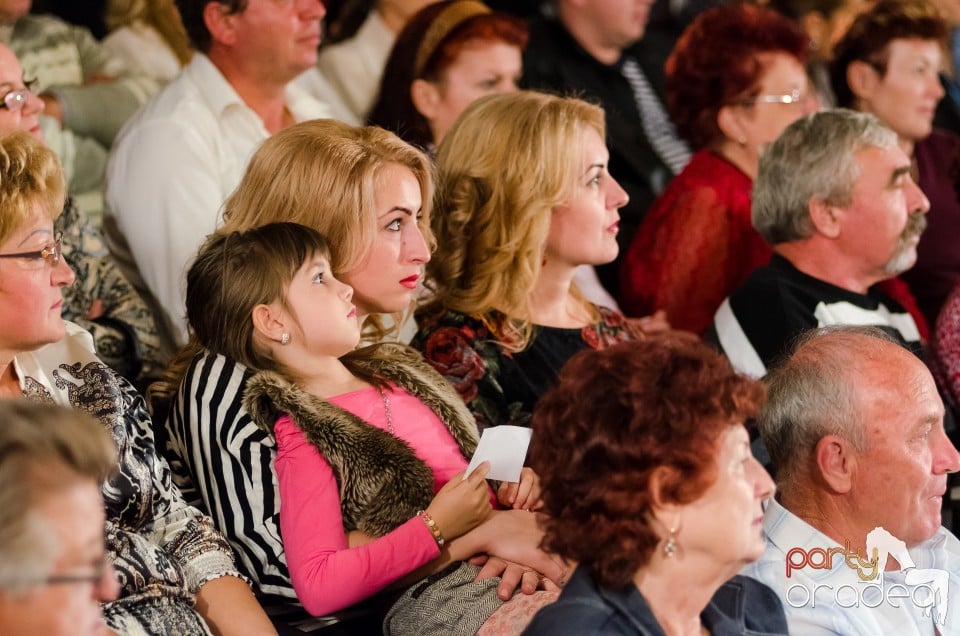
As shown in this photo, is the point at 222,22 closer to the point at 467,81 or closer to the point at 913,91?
the point at 467,81

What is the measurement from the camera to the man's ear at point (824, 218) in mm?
3416

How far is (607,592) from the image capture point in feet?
6.20

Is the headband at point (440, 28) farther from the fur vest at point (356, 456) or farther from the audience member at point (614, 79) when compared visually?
the fur vest at point (356, 456)

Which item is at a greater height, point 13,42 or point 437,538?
point 13,42

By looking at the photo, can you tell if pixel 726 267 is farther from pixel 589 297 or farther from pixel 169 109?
pixel 169 109

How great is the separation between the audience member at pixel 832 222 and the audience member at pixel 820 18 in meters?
1.50

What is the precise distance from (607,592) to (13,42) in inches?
101

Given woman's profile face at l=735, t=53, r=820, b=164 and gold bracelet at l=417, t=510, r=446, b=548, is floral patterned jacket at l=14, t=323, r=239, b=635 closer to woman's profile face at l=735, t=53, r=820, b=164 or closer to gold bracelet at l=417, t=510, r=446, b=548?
gold bracelet at l=417, t=510, r=446, b=548

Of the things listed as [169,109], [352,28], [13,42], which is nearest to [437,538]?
[169,109]

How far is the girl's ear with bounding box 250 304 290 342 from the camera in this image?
243cm

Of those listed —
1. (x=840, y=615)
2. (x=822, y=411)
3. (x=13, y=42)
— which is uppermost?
(x=13, y=42)

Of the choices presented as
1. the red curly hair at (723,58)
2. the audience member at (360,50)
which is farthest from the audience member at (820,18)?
the audience member at (360,50)

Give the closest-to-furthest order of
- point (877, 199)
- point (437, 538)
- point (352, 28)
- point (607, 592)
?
point (607, 592)
point (437, 538)
point (877, 199)
point (352, 28)

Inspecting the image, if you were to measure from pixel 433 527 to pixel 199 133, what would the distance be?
5.04 ft
